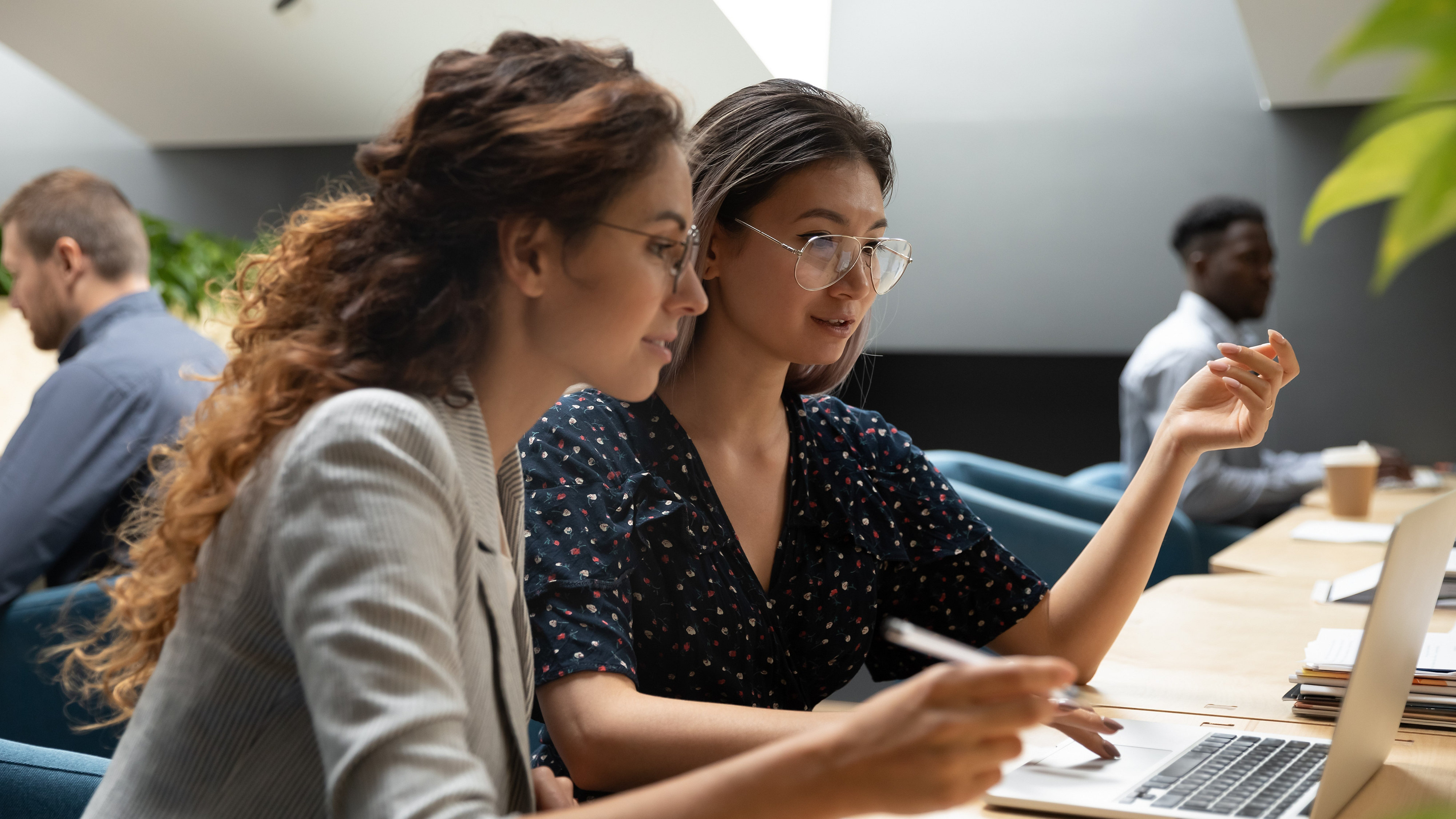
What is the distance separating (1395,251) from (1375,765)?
874mm

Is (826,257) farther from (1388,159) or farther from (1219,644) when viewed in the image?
(1388,159)

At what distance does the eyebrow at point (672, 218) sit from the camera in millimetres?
906

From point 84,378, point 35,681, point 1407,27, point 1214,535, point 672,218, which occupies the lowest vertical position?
point 35,681

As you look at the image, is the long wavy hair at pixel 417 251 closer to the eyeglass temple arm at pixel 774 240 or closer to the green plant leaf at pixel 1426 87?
the eyeglass temple arm at pixel 774 240

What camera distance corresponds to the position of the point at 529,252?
87cm

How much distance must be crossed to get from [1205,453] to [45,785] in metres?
3.10

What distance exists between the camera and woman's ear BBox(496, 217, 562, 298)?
2.83 feet

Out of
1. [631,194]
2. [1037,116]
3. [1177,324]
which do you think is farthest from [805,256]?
[1037,116]

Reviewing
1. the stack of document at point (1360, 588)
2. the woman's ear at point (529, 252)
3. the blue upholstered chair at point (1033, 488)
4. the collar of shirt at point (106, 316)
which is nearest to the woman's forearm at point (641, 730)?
the woman's ear at point (529, 252)

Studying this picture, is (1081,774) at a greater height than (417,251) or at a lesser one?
lesser

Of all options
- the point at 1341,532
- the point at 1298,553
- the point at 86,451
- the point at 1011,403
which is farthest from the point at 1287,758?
the point at 1011,403

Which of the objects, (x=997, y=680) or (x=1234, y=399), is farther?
(x=1234, y=399)

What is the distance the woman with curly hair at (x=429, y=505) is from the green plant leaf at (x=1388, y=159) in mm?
326

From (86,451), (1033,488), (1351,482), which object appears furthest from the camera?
(1033,488)
